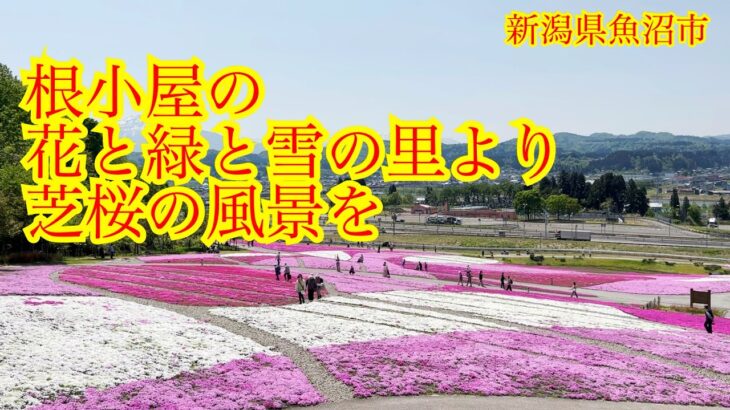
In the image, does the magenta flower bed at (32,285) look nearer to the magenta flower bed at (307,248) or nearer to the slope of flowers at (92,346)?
the slope of flowers at (92,346)

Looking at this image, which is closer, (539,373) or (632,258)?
(539,373)

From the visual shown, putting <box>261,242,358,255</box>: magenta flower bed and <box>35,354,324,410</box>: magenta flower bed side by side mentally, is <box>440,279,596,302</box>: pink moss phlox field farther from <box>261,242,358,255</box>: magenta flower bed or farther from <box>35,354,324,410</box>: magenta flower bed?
<box>35,354,324,410</box>: magenta flower bed

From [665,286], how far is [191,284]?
5426cm

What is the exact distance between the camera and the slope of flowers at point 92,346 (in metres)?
26.3

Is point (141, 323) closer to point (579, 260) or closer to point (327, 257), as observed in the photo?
point (327, 257)

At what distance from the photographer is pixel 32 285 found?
4978cm

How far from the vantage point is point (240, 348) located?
109 feet

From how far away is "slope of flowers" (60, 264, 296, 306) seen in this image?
4919cm

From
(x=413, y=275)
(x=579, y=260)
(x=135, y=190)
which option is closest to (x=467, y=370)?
(x=135, y=190)

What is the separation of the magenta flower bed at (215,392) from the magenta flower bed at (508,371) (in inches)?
102

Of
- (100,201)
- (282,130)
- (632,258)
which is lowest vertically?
(632,258)

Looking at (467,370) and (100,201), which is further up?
(100,201)

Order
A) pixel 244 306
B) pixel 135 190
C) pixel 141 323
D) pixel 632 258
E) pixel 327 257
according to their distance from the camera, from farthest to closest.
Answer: pixel 632 258
pixel 327 257
pixel 135 190
pixel 244 306
pixel 141 323

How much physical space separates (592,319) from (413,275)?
111 feet
